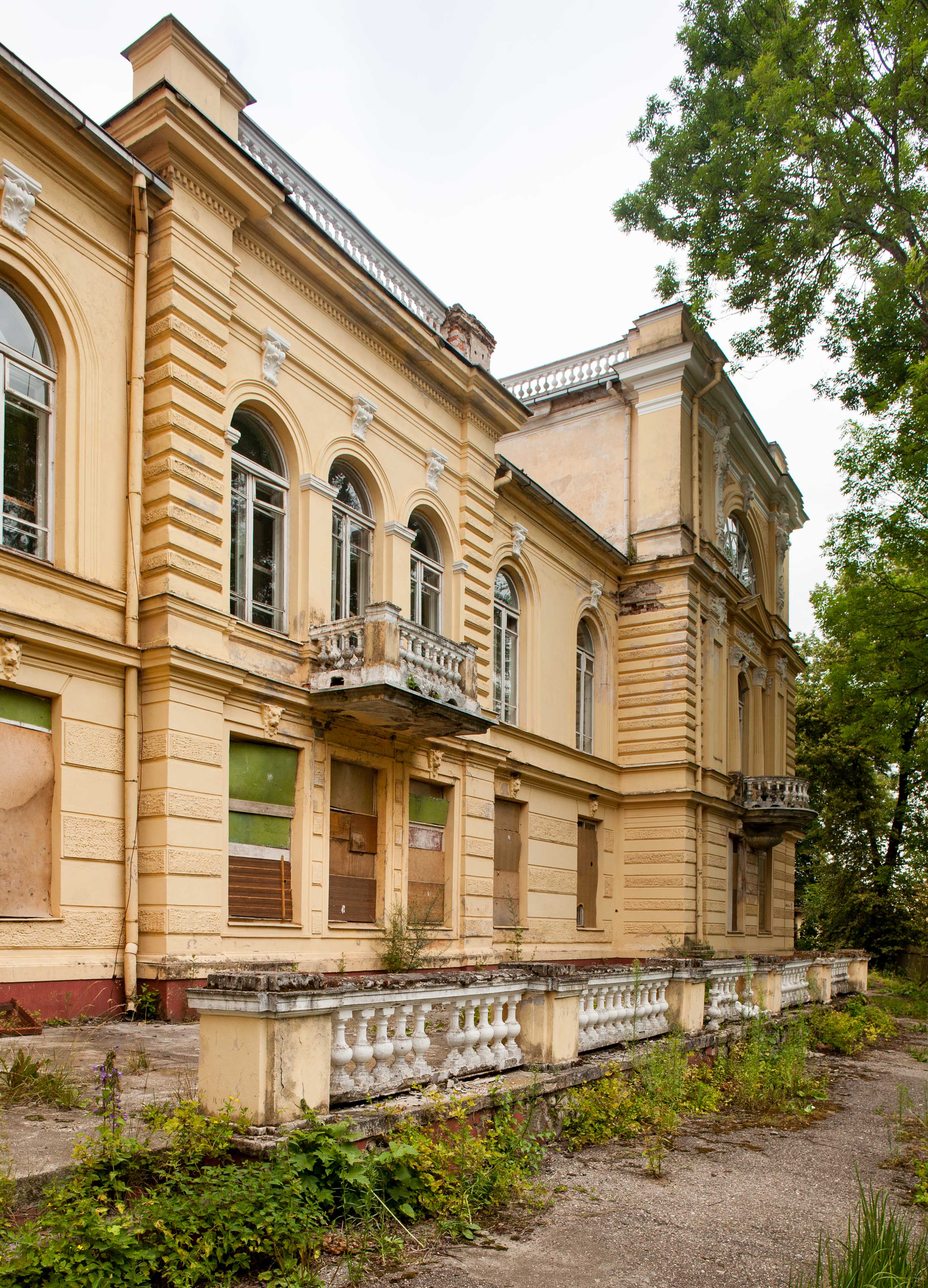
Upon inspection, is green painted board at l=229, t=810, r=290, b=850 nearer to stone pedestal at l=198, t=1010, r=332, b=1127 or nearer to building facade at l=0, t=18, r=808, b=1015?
building facade at l=0, t=18, r=808, b=1015

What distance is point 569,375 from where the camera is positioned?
82.2ft

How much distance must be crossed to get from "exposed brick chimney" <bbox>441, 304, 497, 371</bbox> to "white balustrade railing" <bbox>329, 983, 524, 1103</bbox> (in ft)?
38.2

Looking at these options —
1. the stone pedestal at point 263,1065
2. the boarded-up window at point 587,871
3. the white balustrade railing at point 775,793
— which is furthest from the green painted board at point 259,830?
the white balustrade railing at point 775,793

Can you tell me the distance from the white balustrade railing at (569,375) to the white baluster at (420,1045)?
19.1 metres

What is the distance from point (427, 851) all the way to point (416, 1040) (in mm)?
8738

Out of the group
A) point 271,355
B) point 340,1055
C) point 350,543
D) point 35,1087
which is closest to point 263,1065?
point 340,1055

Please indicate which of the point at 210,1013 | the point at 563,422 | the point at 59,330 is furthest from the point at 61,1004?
the point at 563,422

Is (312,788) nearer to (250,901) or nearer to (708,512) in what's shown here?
(250,901)

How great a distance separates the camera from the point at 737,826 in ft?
83.4

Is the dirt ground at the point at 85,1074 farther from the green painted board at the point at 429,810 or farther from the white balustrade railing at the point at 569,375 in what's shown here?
the white balustrade railing at the point at 569,375

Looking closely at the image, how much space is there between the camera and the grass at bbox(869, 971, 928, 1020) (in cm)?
1961

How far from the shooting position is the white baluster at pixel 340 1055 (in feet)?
19.5

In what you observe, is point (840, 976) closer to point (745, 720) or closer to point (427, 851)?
point (427, 851)

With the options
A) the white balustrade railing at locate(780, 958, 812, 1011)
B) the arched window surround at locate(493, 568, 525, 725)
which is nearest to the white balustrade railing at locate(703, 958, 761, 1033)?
the white balustrade railing at locate(780, 958, 812, 1011)
